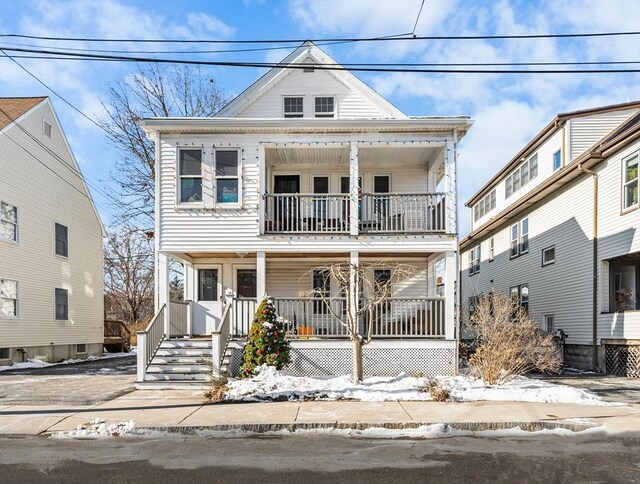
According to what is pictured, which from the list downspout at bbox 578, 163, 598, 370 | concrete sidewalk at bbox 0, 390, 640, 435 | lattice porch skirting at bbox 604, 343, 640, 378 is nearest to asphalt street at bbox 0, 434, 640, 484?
concrete sidewalk at bbox 0, 390, 640, 435

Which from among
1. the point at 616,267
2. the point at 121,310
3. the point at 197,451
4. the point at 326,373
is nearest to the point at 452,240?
the point at 326,373

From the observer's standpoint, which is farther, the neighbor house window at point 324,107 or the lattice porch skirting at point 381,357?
the neighbor house window at point 324,107

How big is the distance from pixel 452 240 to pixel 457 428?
5.85 meters

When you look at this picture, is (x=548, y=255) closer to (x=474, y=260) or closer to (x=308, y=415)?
(x=474, y=260)

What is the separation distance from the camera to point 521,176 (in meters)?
21.8

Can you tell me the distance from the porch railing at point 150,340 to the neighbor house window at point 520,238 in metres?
14.5

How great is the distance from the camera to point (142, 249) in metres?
35.8

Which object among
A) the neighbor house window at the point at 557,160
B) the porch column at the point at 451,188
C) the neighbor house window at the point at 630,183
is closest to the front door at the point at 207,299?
the porch column at the point at 451,188

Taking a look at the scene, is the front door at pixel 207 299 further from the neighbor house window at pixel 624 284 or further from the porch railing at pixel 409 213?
the neighbor house window at pixel 624 284

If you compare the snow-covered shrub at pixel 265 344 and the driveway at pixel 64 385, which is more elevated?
the snow-covered shrub at pixel 265 344

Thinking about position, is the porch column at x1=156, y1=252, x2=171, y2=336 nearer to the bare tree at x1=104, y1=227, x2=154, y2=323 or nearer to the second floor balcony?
the second floor balcony

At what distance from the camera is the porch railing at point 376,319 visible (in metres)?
12.4

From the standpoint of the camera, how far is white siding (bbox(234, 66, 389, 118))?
14.9 meters

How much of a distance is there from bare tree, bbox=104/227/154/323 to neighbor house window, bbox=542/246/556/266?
25.8 m
